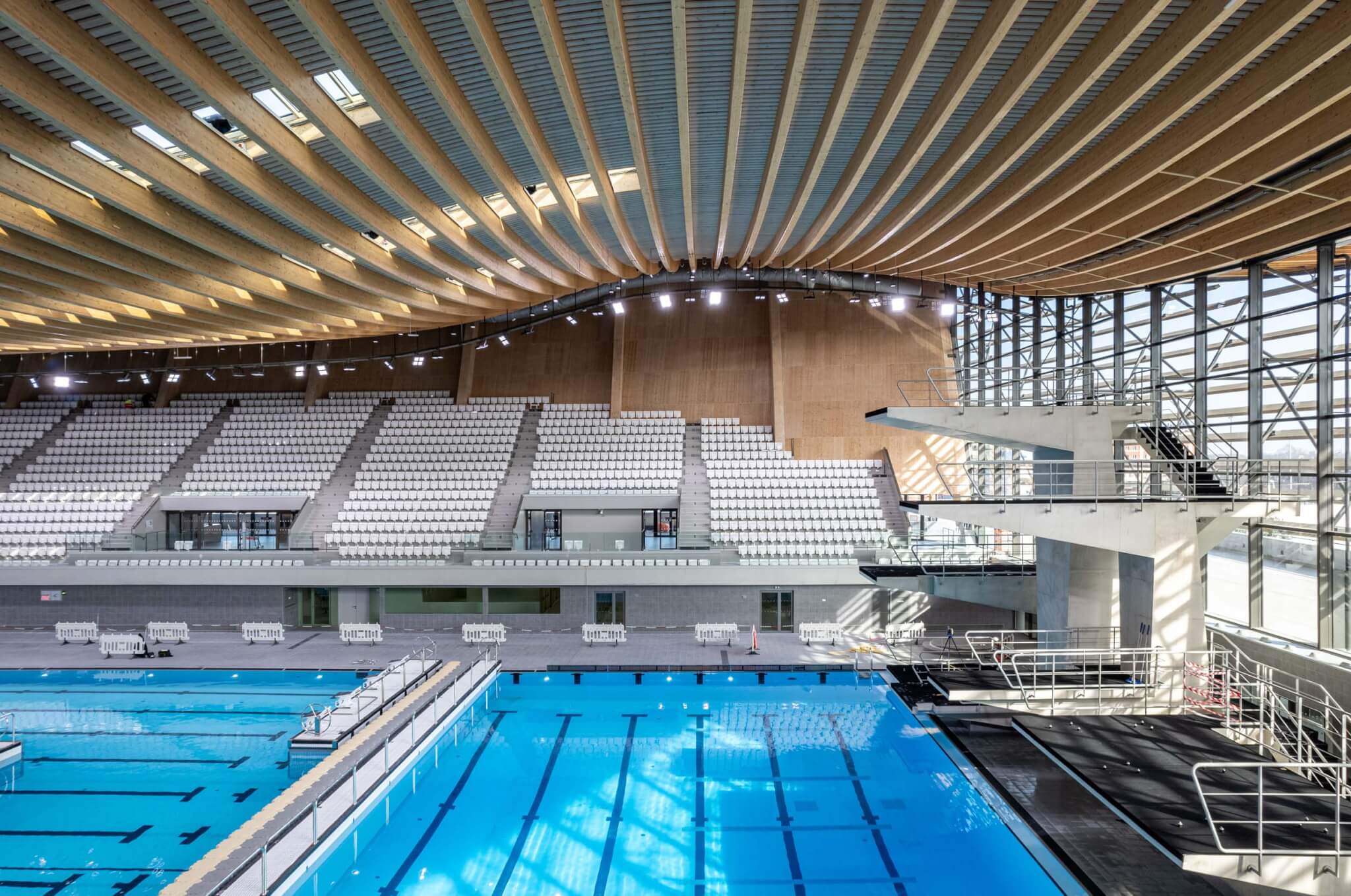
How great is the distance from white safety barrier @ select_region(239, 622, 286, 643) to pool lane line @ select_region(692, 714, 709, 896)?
34.9ft

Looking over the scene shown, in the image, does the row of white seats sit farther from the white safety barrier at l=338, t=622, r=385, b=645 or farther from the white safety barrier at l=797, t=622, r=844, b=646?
the white safety barrier at l=797, t=622, r=844, b=646

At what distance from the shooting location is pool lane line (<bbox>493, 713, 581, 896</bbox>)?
8.91 m

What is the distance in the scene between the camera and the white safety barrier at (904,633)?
1819 cm

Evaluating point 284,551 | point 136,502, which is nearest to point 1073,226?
point 284,551

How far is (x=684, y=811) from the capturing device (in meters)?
10.5

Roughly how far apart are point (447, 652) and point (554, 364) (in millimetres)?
12892

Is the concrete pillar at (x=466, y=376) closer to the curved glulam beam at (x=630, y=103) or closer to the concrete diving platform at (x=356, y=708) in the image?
the concrete diving platform at (x=356, y=708)

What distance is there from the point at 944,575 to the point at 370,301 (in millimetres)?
12874

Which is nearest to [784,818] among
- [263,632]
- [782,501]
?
[782,501]

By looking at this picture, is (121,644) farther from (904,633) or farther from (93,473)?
(904,633)

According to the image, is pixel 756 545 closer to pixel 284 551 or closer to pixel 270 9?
pixel 284 551

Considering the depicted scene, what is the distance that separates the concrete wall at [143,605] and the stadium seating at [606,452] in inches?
300

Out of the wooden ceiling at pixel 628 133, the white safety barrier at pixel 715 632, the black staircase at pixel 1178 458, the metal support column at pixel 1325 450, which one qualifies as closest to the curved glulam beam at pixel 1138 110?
the wooden ceiling at pixel 628 133

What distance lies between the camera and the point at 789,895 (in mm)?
8641
